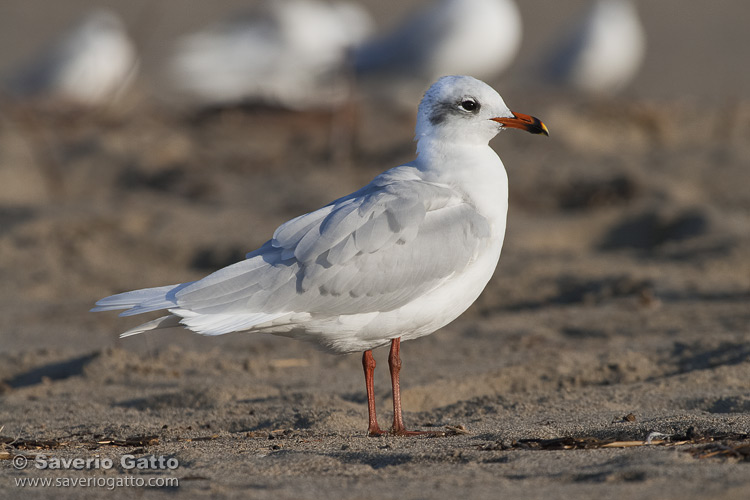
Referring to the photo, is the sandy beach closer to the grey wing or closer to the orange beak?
the grey wing

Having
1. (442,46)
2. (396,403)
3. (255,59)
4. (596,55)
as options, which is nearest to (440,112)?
(396,403)

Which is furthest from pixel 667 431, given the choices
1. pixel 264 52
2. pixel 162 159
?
pixel 264 52

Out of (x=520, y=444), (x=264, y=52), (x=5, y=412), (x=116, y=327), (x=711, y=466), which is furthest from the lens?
(x=264, y=52)

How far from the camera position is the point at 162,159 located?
10.9 metres

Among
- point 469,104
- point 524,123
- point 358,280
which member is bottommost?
point 358,280

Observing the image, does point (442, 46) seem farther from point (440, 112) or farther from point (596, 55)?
point (440, 112)

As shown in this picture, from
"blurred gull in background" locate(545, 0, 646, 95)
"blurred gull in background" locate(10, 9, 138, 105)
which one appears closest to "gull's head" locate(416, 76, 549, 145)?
"blurred gull in background" locate(545, 0, 646, 95)

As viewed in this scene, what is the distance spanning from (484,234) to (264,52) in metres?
13.2

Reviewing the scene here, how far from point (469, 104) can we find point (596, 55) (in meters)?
10.8

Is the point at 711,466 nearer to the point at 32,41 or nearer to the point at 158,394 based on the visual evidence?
the point at 158,394

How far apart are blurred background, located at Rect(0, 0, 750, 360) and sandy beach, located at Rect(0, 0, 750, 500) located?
36mm

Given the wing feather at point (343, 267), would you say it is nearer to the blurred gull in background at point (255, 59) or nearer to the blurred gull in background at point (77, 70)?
the blurred gull in background at point (77, 70)

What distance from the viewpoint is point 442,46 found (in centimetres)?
1219

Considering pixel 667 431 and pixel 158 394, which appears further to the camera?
pixel 158 394
